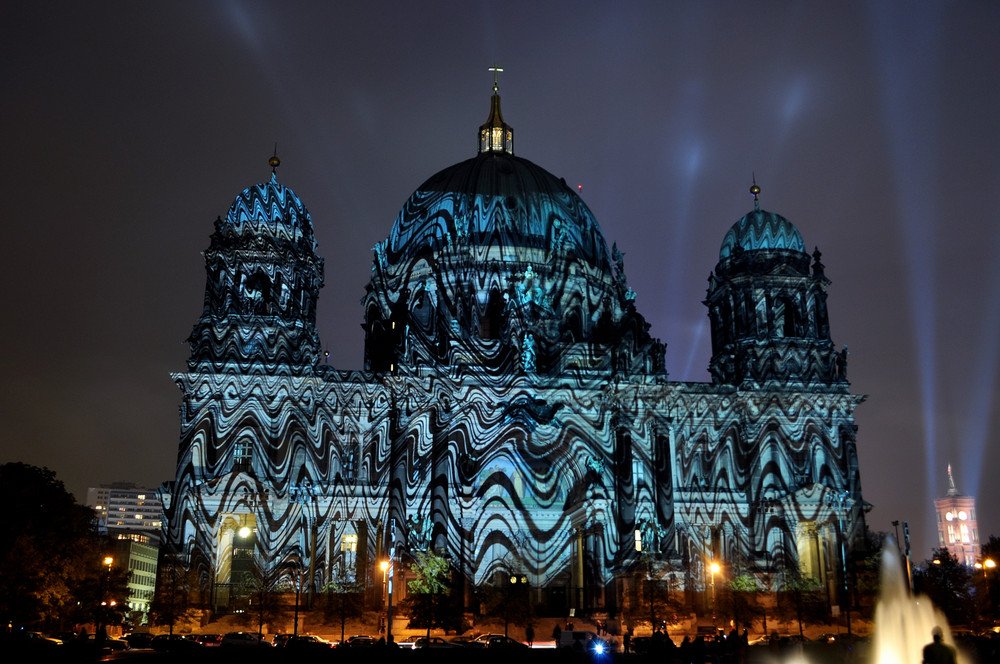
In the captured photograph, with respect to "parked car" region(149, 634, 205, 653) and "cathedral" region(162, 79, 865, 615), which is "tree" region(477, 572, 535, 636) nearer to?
"cathedral" region(162, 79, 865, 615)

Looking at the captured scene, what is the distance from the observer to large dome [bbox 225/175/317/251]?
283 feet

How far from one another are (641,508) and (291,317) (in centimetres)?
2980

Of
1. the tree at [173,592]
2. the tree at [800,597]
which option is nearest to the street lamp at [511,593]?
the tree at [800,597]

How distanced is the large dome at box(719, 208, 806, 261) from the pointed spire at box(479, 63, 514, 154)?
2442 centimetres

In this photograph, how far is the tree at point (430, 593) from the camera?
67.0m

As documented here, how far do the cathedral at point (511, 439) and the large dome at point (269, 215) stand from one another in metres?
0.15

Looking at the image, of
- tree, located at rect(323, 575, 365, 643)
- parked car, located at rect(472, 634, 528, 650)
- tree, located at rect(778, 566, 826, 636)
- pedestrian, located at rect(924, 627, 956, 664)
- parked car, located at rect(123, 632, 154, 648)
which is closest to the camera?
pedestrian, located at rect(924, 627, 956, 664)

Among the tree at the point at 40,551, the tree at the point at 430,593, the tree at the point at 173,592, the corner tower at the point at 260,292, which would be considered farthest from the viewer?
the corner tower at the point at 260,292

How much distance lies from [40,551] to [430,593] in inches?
913

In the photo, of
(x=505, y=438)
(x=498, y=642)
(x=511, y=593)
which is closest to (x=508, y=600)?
(x=511, y=593)

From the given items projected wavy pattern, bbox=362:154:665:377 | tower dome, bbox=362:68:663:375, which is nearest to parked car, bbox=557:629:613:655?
tower dome, bbox=362:68:663:375

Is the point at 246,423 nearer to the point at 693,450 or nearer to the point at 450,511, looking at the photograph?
→ the point at 450,511

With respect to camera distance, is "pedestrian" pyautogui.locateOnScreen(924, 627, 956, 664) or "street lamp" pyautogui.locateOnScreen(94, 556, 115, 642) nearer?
"pedestrian" pyautogui.locateOnScreen(924, 627, 956, 664)

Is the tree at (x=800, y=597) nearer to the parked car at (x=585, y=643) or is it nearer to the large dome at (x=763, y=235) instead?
the parked car at (x=585, y=643)
